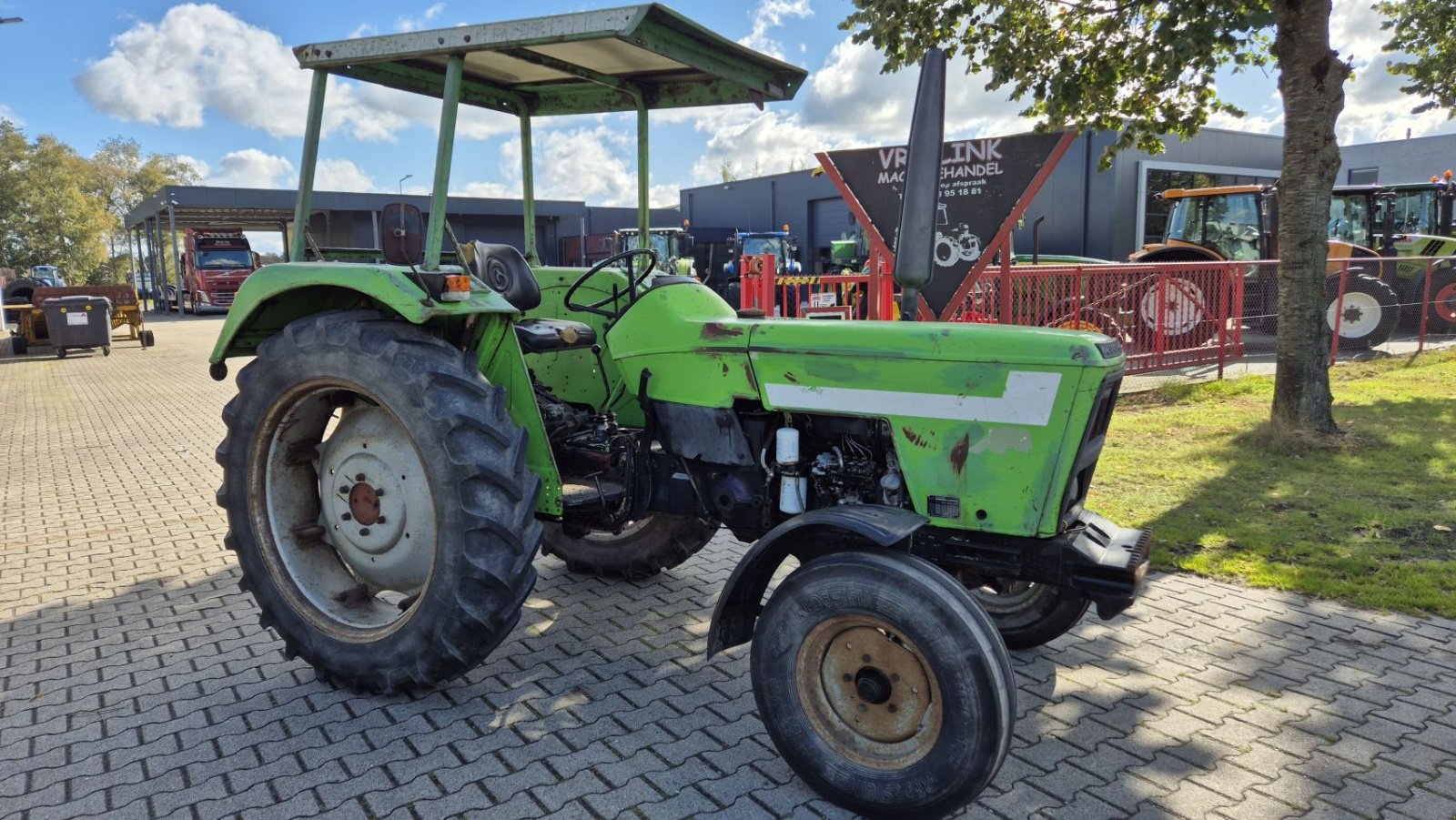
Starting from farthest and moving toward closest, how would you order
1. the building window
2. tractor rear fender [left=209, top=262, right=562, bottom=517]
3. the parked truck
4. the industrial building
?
the building window, the parked truck, the industrial building, tractor rear fender [left=209, top=262, right=562, bottom=517]

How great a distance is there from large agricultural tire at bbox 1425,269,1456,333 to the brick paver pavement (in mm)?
12453

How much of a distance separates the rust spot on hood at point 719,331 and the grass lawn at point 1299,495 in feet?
9.21

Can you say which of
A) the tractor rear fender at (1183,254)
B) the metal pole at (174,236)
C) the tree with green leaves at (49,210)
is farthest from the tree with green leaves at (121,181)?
the tractor rear fender at (1183,254)

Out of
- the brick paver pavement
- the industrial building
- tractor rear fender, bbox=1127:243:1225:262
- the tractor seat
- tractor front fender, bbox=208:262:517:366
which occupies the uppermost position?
the industrial building

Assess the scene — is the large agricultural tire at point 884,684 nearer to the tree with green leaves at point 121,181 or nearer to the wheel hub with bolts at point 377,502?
the wheel hub with bolts at point 377,502

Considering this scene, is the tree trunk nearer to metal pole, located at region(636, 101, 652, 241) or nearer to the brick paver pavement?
the brick paver pavement

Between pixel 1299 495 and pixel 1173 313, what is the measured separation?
5.33m

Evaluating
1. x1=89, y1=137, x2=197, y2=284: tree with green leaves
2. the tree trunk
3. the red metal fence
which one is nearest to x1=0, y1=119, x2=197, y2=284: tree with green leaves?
x1=89, y1=137, x2=197, y2=284: tree with green leaves

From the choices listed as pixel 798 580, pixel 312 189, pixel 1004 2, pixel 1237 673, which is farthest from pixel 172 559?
pixel 1004 2

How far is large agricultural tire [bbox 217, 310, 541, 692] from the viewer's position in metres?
2.85

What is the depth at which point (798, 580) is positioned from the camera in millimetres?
2498

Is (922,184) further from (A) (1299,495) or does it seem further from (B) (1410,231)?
(B) (1410,231)

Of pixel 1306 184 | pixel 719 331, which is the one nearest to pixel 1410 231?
pixel 1306 184

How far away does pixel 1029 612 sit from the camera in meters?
3.34
